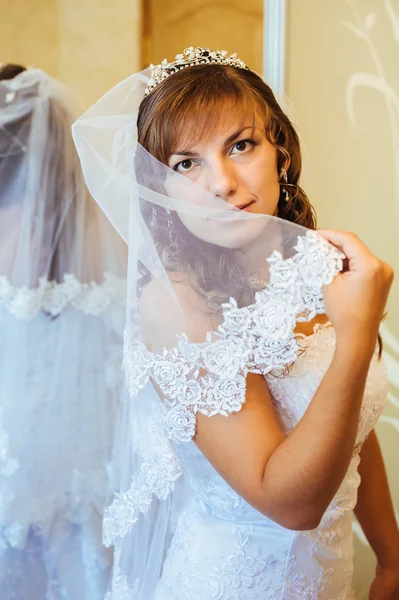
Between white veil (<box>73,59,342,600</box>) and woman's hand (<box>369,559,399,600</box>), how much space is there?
41 cm

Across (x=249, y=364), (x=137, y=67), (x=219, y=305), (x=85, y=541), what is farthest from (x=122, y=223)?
(x=137, y=67)

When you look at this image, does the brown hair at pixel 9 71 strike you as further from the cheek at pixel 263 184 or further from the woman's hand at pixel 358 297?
the woman's hand at pixel 358 297

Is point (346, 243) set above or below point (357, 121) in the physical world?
above

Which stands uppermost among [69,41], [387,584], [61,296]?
[69,41]

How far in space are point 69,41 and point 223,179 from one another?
1831 mm

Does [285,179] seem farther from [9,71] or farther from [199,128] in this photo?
[9,71]

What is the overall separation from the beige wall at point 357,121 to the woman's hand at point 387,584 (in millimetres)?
643

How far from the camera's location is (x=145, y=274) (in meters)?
0.94

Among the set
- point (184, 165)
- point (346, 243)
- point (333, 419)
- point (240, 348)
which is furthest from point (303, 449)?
point (184, 165)

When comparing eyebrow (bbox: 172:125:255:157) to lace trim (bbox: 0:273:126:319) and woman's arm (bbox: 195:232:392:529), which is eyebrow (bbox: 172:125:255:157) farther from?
lace trim (bbox: 0:273:126:319)

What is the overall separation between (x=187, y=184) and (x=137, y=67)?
62.5 inches

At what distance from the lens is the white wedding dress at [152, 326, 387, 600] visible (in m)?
0.93

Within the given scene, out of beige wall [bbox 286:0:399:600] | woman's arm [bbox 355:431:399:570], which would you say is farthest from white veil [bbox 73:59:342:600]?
beige wall [bbox 286:0:399:600]

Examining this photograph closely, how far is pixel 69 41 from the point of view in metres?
2.43
